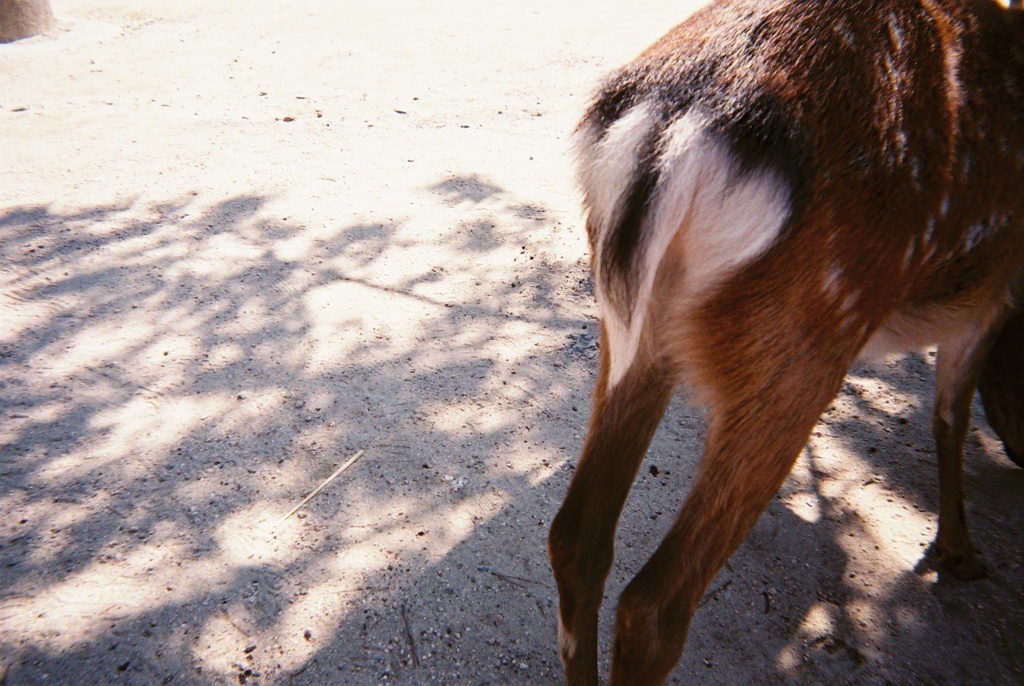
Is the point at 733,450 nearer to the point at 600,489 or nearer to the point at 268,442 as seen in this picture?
the point at 600,489

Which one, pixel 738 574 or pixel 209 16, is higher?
pixel 209 16

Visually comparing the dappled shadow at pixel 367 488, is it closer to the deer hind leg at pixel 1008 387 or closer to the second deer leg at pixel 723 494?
the deer hind leg at pixel 1008 387

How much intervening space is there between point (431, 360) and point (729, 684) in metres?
1.71

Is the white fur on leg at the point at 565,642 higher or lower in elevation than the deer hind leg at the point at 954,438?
lower

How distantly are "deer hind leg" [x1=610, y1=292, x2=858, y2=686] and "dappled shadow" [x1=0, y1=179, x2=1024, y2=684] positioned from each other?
2.01 ft

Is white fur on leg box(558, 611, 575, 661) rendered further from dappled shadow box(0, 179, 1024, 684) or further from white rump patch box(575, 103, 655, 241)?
white rump patch box(575, 103, 655, 241)

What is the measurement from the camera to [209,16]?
712 cm

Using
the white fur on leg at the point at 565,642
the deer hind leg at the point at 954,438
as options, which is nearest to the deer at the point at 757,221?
the white fur on leg at the point at 565,642

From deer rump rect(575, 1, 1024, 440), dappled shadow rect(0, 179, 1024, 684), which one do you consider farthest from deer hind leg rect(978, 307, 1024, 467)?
deer rump rect(575, 1, 1024, 440)

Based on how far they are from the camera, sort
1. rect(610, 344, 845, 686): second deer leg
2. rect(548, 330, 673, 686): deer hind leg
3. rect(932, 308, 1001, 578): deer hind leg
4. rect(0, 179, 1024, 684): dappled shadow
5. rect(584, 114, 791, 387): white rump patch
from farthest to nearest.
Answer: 1. rect(932, 308, 1001, 578): deer hind leg
2. rect(0, 179, 1024, 684): dappled shadow
3. rect(548, 330, 673, 686): deer hind leg
4. rect(610, 344, 845, 686): second deer leg
5. rect(584, 114, 791, 387): white rump patch

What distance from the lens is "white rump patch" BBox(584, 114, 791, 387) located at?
Result: 4.71 ft

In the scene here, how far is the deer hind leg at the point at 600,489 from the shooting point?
1879mm

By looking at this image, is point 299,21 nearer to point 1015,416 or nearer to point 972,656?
point 1015,416

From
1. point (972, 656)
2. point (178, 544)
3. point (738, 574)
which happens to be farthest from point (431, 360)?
point (972, 656)
